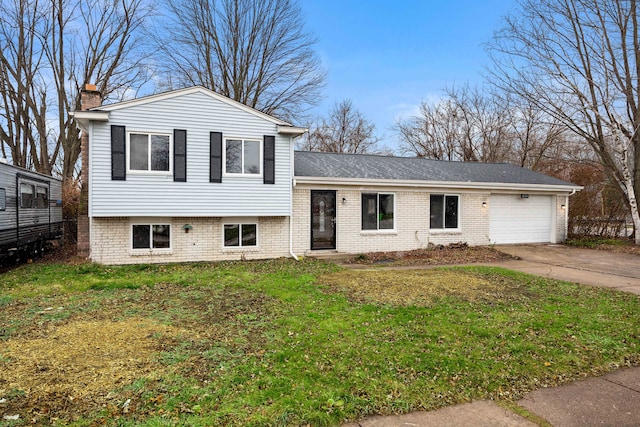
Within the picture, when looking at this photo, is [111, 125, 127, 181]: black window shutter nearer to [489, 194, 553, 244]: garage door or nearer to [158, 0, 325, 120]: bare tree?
[489, 194, 553, 244]: garage door

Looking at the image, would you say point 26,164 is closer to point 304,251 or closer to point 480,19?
point 304,251

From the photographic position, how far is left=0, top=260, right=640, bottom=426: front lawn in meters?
2.97

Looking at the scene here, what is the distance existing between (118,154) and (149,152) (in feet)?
2.38

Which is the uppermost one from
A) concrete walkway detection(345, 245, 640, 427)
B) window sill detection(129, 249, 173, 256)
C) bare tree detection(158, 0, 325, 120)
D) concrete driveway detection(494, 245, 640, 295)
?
bare tree detection(158, 0, 325, 120)

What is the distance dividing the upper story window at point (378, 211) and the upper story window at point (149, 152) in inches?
241

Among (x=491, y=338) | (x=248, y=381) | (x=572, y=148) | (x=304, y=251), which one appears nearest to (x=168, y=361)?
(x=248, y=381)

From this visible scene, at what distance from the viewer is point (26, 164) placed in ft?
60.8

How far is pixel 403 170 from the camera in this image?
13.8 metres

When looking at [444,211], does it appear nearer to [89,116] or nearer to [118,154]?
[118,154]

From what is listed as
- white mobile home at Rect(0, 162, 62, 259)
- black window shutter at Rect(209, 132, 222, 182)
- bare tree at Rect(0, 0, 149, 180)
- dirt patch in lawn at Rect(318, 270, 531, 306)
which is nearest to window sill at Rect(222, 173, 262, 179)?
black window shutter at Rect(209, 132, 222, 182)

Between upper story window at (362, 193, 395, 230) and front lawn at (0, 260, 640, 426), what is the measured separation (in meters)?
4.96

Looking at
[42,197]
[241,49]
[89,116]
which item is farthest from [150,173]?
[241,49]

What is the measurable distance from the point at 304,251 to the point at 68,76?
15.7 meters

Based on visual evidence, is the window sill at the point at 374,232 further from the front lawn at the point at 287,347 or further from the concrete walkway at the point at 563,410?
the concrete walkway at the point at 563,410
